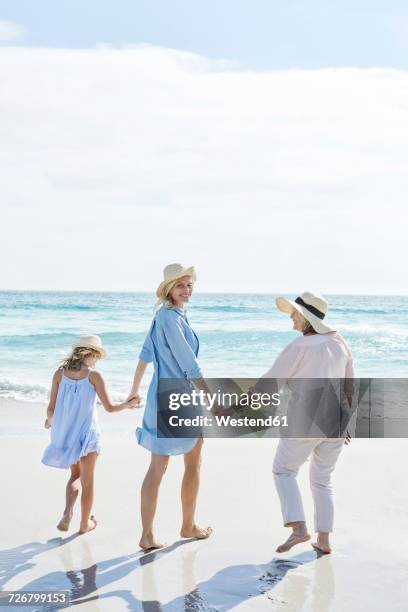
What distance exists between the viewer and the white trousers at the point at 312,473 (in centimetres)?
438

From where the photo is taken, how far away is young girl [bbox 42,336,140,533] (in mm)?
4777

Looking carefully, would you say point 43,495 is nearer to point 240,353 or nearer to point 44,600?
point 44,600

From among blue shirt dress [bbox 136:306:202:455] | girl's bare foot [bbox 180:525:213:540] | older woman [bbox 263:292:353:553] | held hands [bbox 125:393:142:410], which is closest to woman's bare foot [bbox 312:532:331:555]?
older woman [bbox 263:292:353:553]

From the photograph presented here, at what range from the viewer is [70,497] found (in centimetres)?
481

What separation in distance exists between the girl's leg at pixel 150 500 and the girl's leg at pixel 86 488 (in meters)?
0.42

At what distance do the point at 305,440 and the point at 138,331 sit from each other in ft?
69.7

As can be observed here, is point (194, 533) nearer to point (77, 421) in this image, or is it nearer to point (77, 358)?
point (77, 421)

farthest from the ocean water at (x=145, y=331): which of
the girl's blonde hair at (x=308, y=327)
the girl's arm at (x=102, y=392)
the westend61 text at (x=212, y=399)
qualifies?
the girl's blonde hair at (x=308, y=327)

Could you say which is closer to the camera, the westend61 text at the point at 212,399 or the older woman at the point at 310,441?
the older woman at the point at 310,441

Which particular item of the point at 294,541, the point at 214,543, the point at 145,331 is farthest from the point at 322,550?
the point at 145,331

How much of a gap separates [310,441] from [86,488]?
1400mm

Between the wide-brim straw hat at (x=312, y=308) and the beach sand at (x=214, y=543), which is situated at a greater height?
the wide-brim straw hat at (x=312, y=308)

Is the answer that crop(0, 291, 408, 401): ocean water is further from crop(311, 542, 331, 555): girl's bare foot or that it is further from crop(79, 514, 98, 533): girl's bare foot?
crop(311, 542, 331, 555): girl's bare foot

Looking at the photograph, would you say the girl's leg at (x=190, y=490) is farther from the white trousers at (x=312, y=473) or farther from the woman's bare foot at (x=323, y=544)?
the woman's bare foot at (x=323, y=544)
